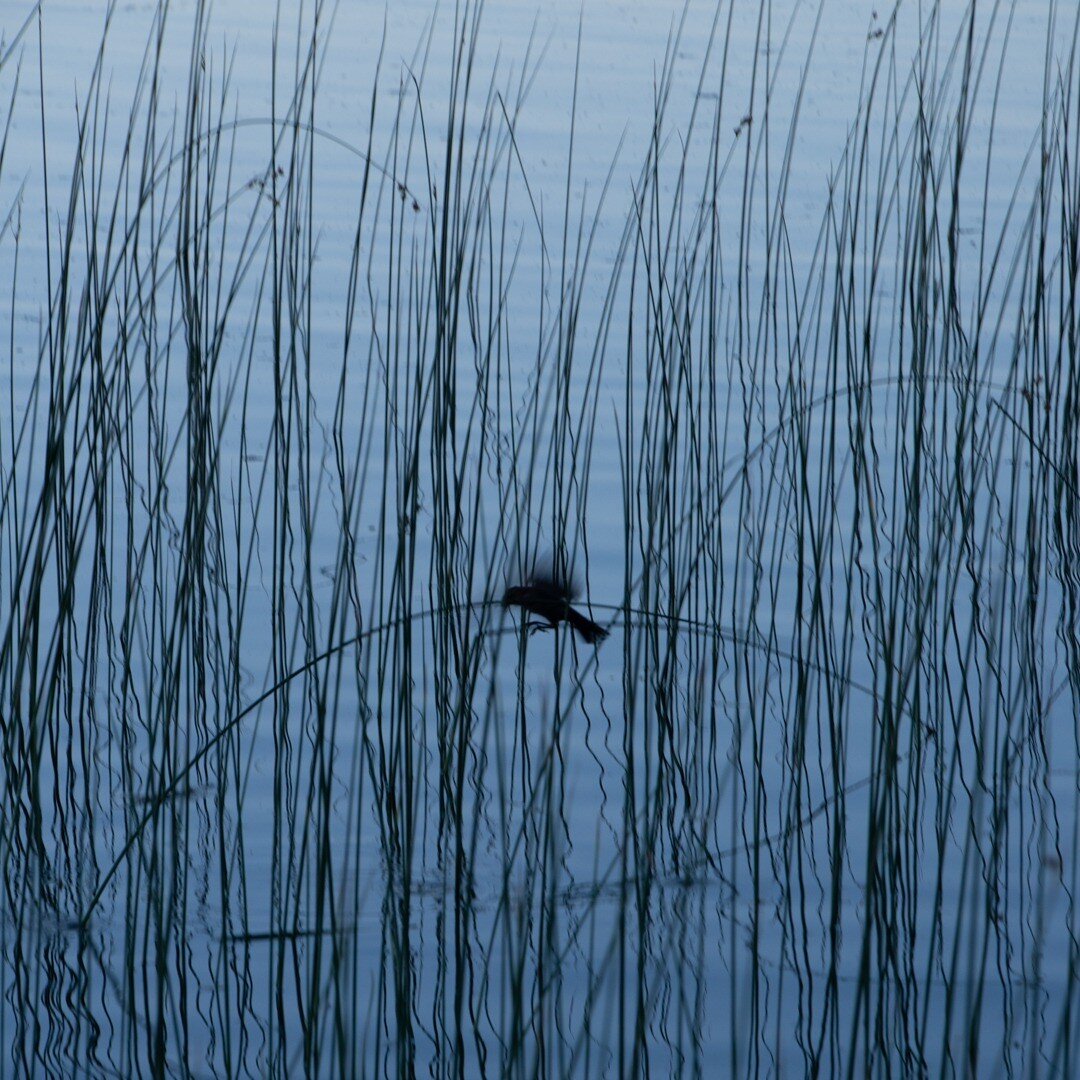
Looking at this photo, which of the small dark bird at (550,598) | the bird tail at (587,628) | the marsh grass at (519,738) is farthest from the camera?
the bird tail at (587,628)

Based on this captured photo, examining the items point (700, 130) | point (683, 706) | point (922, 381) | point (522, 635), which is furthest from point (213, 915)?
point (700, 130)

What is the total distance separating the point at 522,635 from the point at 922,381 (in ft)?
1.69

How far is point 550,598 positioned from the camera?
71.2 inches

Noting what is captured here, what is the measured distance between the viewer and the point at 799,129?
205 inches

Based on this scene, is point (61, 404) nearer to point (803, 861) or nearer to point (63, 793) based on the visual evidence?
point (63, 793)

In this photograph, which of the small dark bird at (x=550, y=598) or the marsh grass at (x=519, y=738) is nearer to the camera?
the marsh grass at (x=519, y=738)

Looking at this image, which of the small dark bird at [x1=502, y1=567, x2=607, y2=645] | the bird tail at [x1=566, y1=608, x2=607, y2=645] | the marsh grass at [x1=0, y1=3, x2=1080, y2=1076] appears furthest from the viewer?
the bird tail at [x1=566, y1=608, x2=607, y2=645]

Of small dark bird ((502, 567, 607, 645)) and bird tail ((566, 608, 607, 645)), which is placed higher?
small dark bird ((502, 567, 607, 645))

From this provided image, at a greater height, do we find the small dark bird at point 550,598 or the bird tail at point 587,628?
the small dark bird at point 550,598

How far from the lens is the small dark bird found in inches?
70.1

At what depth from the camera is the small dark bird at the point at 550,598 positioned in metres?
1.78

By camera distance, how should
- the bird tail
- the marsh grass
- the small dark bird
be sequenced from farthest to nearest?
the bird tail < the small dark bird < the marsh grass

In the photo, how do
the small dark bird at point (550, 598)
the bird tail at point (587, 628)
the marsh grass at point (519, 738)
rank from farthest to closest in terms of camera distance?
the bird tail at point (587, 628) → the small dark bird at point (550, 598) → the marsh grass at point (519, 738)

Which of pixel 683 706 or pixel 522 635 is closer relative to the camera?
pixel 522 635
